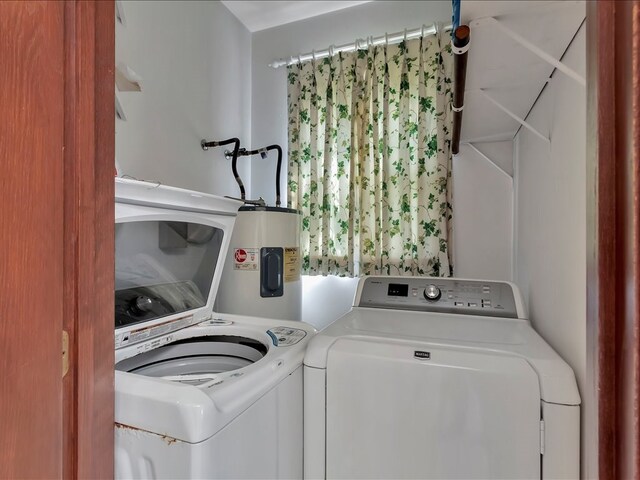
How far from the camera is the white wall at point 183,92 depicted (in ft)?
5.21

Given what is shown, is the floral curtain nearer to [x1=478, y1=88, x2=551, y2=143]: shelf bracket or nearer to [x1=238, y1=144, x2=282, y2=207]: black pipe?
[x1=238, y1=144, x2=282, y2=207]: black pipe

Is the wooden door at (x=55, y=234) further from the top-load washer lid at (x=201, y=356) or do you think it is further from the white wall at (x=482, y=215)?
the white wall at (x=482, y=215)

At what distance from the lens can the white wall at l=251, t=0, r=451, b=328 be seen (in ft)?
6.67

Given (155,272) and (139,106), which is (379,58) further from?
(155,272)

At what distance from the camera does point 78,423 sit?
1.62 ft

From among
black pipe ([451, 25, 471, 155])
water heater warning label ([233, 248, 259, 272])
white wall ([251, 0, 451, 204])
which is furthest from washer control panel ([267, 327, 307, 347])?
white wall ([251, 0, 451, 204])

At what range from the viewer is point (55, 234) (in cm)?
45

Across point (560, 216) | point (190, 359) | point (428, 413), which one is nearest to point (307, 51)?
point (560, 216)

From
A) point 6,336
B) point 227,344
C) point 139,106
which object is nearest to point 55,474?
point 6,336

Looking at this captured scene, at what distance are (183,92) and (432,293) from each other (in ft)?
5.84

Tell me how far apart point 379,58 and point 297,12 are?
742mm

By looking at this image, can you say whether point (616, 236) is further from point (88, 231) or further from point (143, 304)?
point (143, 304)

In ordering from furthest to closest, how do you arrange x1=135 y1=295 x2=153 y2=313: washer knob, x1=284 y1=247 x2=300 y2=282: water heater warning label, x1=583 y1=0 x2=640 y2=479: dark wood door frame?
x1=284 y1=247 x2=300 y2=282: water heater warning label < x1=135 y1=295 x2=153 y2=313: washer knob < x1=583 y1=0 x2=640 y2=479: dark wood door frame

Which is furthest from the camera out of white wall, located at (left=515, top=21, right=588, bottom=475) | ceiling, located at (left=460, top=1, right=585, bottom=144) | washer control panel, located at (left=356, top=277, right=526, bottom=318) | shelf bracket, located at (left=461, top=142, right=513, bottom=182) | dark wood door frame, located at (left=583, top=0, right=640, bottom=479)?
shelf bracket, located at (left=461, top=142, right=513, bottom=182)
